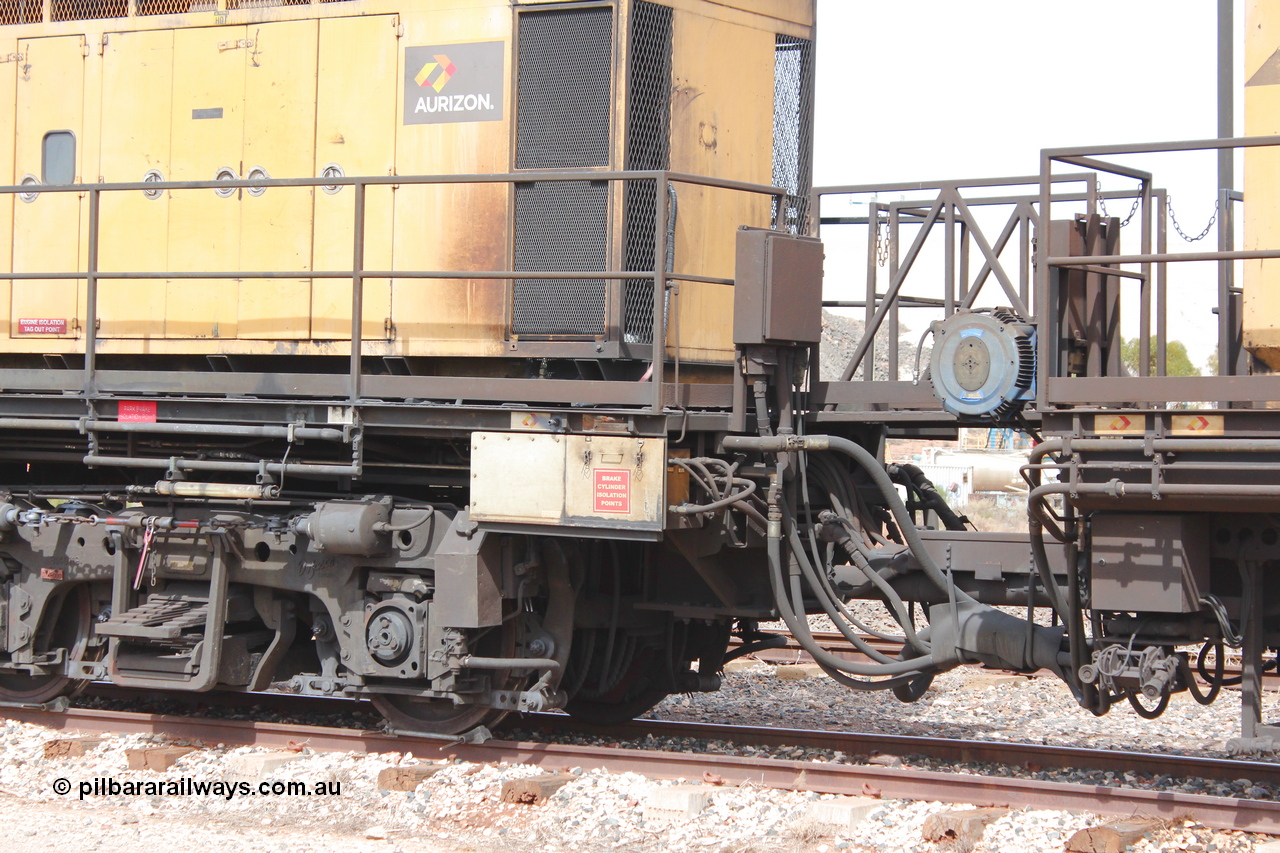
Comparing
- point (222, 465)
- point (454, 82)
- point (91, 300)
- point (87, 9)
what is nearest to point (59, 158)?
point (87, 9)

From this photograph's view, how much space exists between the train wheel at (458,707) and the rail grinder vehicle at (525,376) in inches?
1.2

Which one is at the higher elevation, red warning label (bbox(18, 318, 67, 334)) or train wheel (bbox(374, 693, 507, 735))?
red warning label (bbox(18, 318, 67, 334))

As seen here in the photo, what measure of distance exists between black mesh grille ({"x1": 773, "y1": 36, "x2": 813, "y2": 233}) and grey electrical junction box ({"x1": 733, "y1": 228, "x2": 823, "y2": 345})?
3.92 feet

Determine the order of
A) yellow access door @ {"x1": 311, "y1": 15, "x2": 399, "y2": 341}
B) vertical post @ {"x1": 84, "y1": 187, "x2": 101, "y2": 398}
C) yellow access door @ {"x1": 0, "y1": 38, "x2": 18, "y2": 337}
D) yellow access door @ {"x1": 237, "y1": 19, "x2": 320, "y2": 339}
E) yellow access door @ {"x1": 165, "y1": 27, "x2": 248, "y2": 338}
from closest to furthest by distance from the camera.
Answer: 1. vertical post @ {"x1": 84, "y1": 187, "x2": 101, "y2": 398}
2. yellow access door @ {"x1": 311, "y1": 15, "x2": 399, "y2": 341}
3. yellow access door @ {"x1": 237, "y1": 19, "x2": 320, "y2": 339}
4. yellow access door @ {"x1": 165, "y1": 27, "x2": 248, "y2": 338}
5. yellow access door @ {"x1": 0, "y1": 38, "x2": 18, "y2": 337}

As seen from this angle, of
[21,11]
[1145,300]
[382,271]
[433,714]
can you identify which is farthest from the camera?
[21,11]


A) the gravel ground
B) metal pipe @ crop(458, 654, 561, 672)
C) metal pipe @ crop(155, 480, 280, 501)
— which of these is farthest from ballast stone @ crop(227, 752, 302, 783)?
metal pipe @ crop(155, 480, 280, 501)

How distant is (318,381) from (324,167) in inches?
56.6

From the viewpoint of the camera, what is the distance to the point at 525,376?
285 inches

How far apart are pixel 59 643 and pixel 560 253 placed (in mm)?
4055

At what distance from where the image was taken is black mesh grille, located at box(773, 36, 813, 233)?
7664mm

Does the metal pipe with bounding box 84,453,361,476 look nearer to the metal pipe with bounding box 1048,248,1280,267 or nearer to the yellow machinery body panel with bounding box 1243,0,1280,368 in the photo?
the metal pipe with bounding box 1048,248,1280,267

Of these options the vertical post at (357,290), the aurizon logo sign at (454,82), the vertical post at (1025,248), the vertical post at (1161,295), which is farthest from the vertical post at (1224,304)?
the vertical post at (357,290)

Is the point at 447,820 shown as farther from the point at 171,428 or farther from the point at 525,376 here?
the point at 171,428

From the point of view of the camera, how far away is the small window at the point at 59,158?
8180mm
